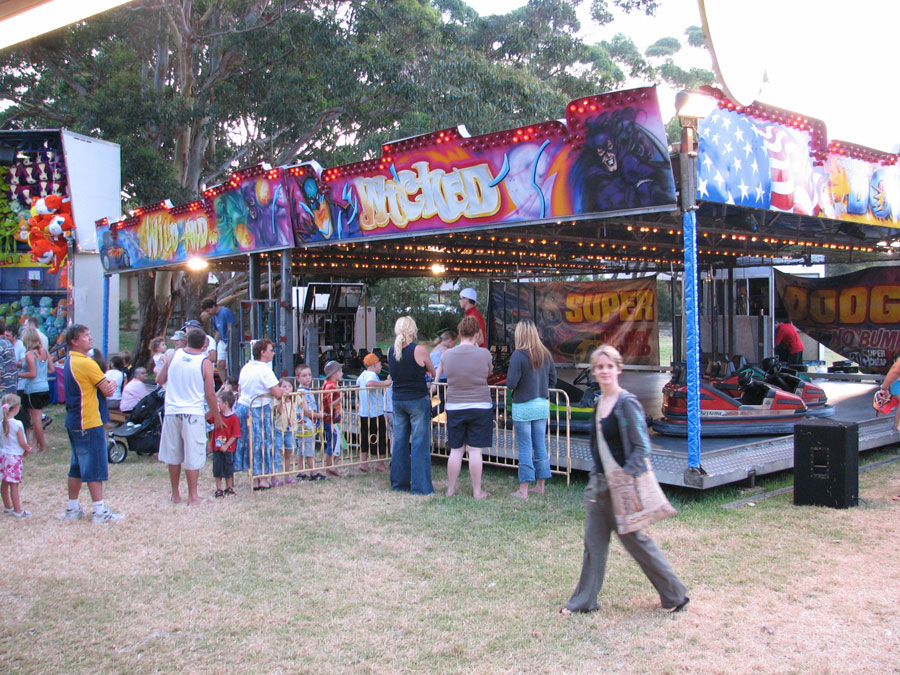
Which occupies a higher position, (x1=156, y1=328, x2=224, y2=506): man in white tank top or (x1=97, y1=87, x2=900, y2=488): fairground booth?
(x1=97, y1=87, x2=900, y2=488): fairground booth

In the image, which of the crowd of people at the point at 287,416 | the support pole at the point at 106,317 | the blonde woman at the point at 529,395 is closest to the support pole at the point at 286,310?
the crowd of people at the point at 287,416

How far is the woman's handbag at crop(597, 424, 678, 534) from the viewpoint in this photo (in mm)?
4078

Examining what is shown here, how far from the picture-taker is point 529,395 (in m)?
7.04

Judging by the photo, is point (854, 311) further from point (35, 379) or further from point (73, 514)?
point (35, 379)

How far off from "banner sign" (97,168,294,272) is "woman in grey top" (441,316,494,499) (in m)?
4.34

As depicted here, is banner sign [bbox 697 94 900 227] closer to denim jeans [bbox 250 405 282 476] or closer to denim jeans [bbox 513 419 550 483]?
denim jeans [bbox 513 419 550 483]

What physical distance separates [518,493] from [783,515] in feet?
7.72

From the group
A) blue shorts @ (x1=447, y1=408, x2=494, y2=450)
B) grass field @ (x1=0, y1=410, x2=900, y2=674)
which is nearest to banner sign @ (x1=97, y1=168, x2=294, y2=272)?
blue shorts @ (x1=447, y1=408, x2=494, y2=450)

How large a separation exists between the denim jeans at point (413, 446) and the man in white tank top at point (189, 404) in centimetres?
179

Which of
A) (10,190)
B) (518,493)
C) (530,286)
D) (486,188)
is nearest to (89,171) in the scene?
(10,190)

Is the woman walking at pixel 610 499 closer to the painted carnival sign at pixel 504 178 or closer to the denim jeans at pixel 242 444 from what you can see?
the painted carnival sign at pixel 504 178

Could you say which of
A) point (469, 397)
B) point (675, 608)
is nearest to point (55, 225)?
point (469, 397)

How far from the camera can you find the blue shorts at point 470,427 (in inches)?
280

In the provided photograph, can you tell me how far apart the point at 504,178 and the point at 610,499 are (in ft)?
14.7
